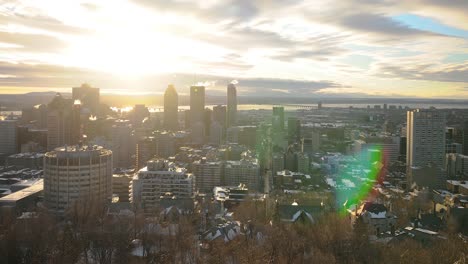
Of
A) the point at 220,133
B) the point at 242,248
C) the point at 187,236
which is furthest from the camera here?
the point at 220,133

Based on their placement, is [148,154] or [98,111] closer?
[148,154]

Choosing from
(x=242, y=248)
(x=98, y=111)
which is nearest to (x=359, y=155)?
(x=242, y=248)

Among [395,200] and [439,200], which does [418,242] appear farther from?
[439,200]

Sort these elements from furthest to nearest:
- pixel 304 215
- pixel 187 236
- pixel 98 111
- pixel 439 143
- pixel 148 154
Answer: pixel 98 111 < pixel 148 154 < pixel 439 143 < pixel 304 215 < pixel 187 236

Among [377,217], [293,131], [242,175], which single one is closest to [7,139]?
[242,175]

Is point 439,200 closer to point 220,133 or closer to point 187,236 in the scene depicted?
point 187,236

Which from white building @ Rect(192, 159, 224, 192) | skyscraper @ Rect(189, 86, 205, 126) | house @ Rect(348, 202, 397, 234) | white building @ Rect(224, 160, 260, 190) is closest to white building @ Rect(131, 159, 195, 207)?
white building @ Rect(192, 159, 224, 192)

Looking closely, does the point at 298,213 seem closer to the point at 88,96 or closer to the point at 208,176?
the point at 208,176

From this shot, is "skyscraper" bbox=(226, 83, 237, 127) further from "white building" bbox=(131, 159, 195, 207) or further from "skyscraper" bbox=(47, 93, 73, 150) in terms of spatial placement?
"white building" bbox=(131, 159, 195, 207)
